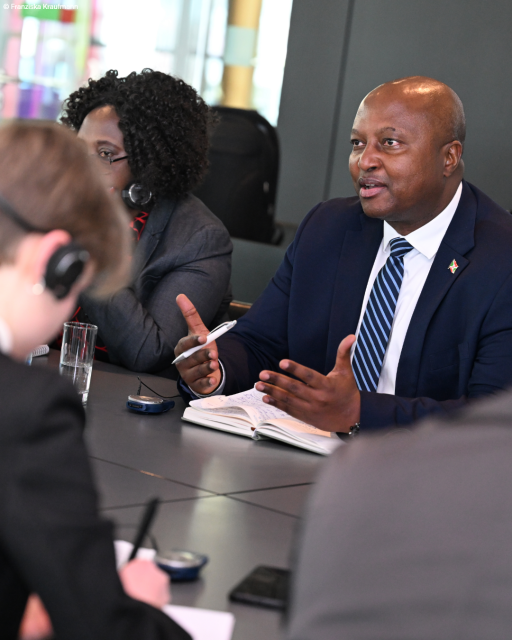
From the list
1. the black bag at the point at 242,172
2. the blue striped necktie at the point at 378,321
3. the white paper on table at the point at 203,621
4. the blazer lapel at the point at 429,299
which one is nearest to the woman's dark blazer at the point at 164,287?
the blue striped necktie at the point at 378,321

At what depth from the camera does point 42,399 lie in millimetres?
683

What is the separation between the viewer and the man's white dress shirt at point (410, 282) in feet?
6.64

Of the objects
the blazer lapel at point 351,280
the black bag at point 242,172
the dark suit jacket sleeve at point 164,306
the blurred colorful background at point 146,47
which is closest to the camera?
the blazer lapel at point 351,280

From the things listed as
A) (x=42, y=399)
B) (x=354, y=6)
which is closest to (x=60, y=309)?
(x=42, y=399)

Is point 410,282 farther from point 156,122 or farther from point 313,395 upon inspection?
point 156,122

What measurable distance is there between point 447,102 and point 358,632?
6.06ft

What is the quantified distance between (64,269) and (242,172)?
3185 mm

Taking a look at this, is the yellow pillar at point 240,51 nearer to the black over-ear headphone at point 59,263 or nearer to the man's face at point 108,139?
the man's face at point 108,139

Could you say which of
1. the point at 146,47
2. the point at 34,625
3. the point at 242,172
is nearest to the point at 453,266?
the point at 34,625

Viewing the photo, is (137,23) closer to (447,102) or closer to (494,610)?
(447,102)

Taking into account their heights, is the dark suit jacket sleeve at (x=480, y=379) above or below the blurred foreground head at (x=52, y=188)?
below

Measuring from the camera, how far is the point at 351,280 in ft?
7.04

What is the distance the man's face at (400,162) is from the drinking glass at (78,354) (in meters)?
0.83

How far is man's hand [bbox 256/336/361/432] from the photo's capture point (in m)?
1.62
